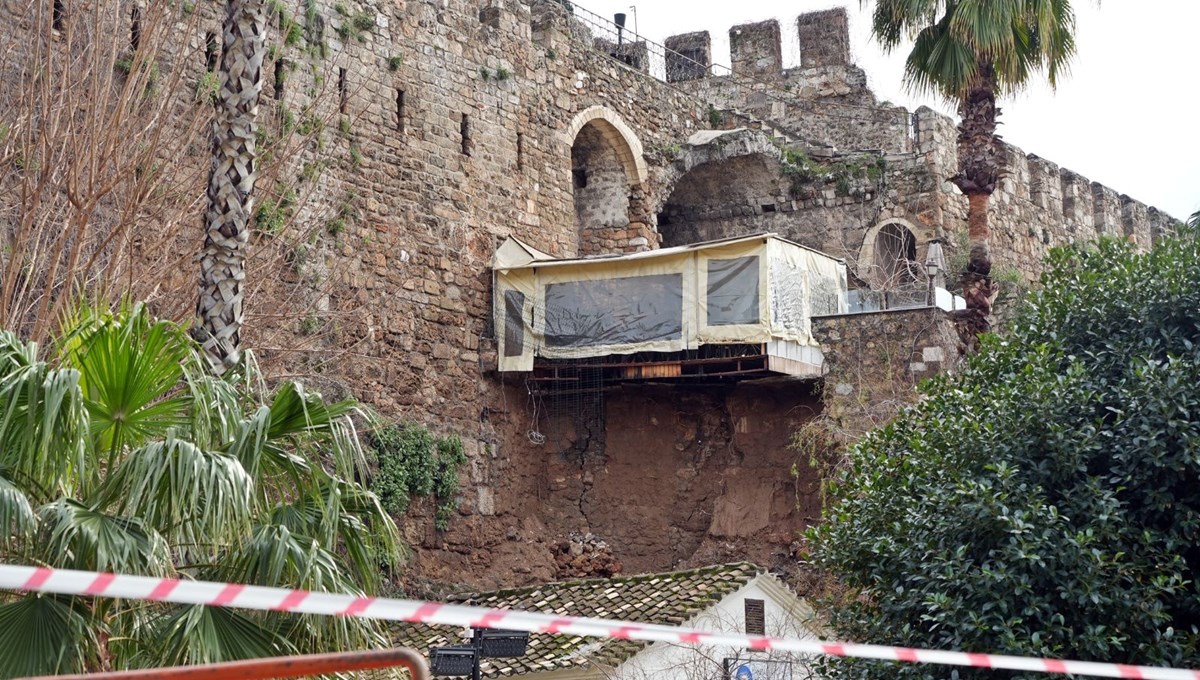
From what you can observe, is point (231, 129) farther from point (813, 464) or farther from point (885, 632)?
point (813, 464)

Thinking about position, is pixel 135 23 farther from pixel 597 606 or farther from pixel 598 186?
pixel 598 186

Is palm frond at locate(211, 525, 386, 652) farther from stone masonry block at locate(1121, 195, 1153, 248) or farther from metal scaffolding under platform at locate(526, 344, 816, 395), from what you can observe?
stone masonry block at locate(1121, 195, 1153, 248)

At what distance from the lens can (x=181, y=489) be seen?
6.94m

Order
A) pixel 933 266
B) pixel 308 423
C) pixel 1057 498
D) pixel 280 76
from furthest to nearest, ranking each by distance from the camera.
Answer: pixel 933 266 → pixel 280 76 → pixel 1057 498 → pixel 308 423

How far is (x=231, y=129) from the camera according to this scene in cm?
946

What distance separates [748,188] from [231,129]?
13.5 meters

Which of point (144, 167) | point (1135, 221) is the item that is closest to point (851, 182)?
point (1135, 221)

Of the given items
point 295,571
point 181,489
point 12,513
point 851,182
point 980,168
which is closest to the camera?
point 12,513

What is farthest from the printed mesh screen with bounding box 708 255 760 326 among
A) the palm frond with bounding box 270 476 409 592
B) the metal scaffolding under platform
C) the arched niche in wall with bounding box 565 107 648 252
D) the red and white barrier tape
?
the red and white barrier tape

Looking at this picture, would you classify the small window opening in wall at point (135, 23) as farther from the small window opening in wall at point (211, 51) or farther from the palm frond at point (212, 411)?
the palm frond at point (212, 411)

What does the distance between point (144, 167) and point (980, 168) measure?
8603mm

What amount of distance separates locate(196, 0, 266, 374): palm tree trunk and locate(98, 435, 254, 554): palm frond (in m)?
2.03

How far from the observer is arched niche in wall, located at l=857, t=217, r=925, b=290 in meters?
21.5

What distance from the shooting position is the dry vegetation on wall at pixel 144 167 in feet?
37.3
